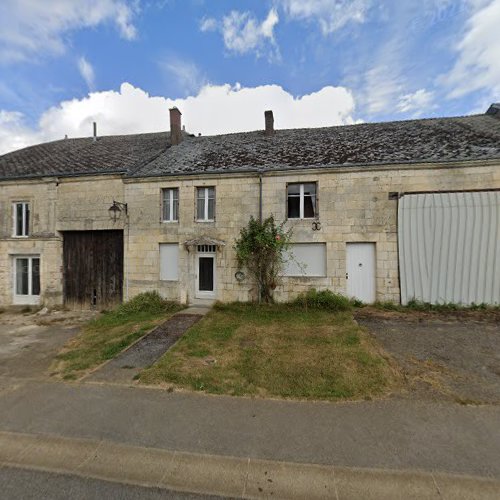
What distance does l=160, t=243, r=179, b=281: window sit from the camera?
450 inches

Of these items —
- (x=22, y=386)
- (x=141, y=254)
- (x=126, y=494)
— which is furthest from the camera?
(x=141, y=254)

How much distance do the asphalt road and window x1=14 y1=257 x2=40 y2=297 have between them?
37.1 feet

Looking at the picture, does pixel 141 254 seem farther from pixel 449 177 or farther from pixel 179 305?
pixel 449 177


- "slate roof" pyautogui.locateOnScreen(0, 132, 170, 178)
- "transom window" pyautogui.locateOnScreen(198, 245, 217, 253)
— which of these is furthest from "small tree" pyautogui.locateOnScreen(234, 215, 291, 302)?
"slate roof" pyautogui.locateOnScreen(0, 132, 170, 178)

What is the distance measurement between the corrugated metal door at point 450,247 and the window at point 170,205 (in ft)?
26.4

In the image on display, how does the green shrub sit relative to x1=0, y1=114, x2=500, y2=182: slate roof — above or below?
below

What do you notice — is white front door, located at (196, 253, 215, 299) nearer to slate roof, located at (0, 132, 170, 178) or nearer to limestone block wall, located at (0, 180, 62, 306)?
slate roof, located at (0, 132, 170, 178)

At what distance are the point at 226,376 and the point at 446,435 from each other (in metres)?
3.11

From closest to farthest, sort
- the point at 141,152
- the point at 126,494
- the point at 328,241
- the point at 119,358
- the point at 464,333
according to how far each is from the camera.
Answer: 1. the point at 126,494
2. the point at 119,358
3. the point at 464,333
4. the point at 328,241
5. the point at 141,152

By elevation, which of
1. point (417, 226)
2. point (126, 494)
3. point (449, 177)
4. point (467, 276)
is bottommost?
point (126, 494)

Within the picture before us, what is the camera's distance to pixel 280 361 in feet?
18.6

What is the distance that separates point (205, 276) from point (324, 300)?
4.45 metres

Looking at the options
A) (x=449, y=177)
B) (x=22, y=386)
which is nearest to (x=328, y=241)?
(x=449, y=177)

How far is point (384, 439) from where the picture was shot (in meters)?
3.37
